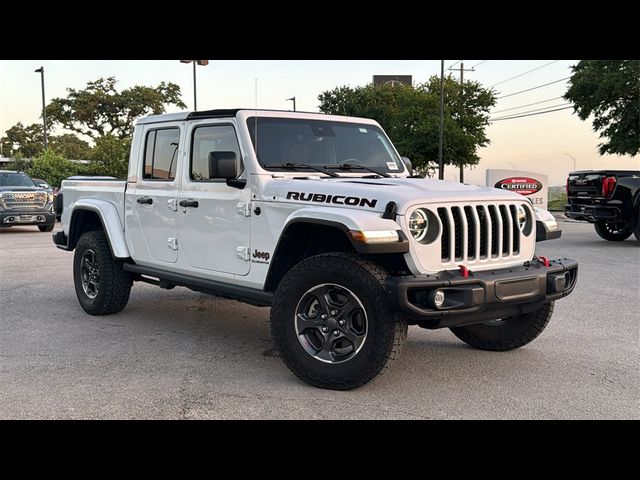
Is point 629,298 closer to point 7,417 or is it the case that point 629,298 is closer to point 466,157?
point 7,417

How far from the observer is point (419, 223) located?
448 centimetres

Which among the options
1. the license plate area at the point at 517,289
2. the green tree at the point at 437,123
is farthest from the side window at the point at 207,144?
the green tree at the point at 437,123

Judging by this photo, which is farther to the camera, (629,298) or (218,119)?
(629,298)

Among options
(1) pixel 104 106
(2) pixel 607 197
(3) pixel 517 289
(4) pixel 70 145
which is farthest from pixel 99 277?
(4) pixel 70 145

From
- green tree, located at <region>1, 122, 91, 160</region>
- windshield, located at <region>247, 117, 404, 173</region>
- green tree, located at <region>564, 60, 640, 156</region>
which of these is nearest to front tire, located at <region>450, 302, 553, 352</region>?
windshield, located at <region>247, 117, 404, 173</region>

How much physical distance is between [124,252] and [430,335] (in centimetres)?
308

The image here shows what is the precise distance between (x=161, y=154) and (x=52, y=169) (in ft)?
96.7

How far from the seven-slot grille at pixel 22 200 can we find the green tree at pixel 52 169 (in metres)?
15.6

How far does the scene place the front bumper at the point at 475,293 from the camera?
13.8 ft

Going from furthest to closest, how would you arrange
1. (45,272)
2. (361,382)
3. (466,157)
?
1. (466,157)
2. (45,272)
3. (361,382)

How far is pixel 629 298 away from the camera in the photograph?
8.16m

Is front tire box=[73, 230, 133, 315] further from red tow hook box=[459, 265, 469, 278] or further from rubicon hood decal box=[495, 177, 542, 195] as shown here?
rubicon hood decal box=[495, 177, 542, 195]

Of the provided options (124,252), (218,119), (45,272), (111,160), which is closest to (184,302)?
(124,252)

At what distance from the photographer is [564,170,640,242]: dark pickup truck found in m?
13.6
